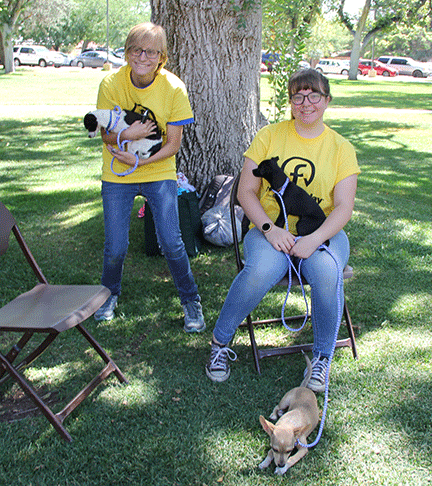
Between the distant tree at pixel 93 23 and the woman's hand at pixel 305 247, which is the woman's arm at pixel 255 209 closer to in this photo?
the woman's hand at pixel 305 247

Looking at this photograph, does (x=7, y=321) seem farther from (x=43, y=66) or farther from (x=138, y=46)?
(x=43, y=66)

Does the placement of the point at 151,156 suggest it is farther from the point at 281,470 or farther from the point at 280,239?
the point at 281,470

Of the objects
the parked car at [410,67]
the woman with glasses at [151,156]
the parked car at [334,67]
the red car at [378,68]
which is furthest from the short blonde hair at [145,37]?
the parked car at [410,67]

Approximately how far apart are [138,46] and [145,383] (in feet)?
6.22

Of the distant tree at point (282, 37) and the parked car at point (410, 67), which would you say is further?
the parked car at point (410, 67)

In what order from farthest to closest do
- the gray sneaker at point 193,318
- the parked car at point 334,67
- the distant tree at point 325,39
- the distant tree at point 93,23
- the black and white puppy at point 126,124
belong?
the distant tree at point 93,23, the parked car at point 334,67, the distant tree at point 325,39, the gray sneaker at point 193,318, the black and white puppy at point 126,124

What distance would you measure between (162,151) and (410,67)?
157 ft

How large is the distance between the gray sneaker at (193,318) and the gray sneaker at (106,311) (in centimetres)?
52

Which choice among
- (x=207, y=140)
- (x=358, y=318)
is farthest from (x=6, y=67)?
(x=358, y=318)

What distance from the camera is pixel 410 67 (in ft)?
147

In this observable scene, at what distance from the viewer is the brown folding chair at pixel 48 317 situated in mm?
2279

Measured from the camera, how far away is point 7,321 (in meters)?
2.34

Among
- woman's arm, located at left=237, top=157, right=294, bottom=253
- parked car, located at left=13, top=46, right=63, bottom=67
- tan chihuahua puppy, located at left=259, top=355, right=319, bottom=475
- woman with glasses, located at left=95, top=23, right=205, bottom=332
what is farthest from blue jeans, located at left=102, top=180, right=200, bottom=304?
parked car, located at left=13, top=46, right=63, bottom=67

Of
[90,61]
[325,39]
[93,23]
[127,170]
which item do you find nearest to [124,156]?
[127,170]
